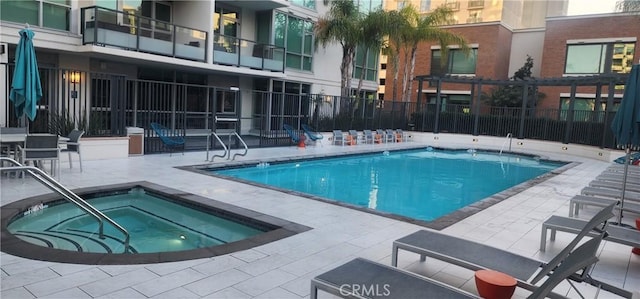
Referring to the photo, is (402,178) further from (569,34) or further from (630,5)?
(569,34)

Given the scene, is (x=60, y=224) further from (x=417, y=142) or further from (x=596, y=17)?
(x=596, y=17)

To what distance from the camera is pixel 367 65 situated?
85.6ft

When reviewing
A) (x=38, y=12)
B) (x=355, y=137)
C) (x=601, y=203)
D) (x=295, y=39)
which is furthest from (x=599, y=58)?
(x=38, y=12)

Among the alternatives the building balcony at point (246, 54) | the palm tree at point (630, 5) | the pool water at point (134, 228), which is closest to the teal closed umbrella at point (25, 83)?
the pool water at point (134, 228)

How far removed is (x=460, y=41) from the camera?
2439cm

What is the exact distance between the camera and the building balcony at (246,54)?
56.0 ft

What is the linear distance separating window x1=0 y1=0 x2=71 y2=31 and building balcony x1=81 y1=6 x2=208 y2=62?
0.54 metres

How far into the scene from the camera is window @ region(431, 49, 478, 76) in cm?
2914

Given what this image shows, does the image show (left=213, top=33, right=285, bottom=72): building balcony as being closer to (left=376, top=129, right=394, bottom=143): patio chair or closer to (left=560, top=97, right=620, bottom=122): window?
(left=376, top=129, right=394, bottom=143): patio chair

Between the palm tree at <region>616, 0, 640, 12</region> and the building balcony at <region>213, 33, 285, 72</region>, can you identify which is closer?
the palm tree at <region>616, 0, 640, 12</region>

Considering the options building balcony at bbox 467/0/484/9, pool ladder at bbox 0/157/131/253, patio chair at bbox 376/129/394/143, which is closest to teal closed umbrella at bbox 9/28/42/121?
pool ladder at bbox 0/157/131/253

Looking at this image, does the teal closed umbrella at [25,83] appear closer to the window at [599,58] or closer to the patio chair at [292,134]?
the patio chair at [292,134]

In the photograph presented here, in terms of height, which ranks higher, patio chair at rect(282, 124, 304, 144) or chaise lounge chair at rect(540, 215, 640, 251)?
patio chair at rect(282, 124, 304, 144)

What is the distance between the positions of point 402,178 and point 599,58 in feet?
63.7
